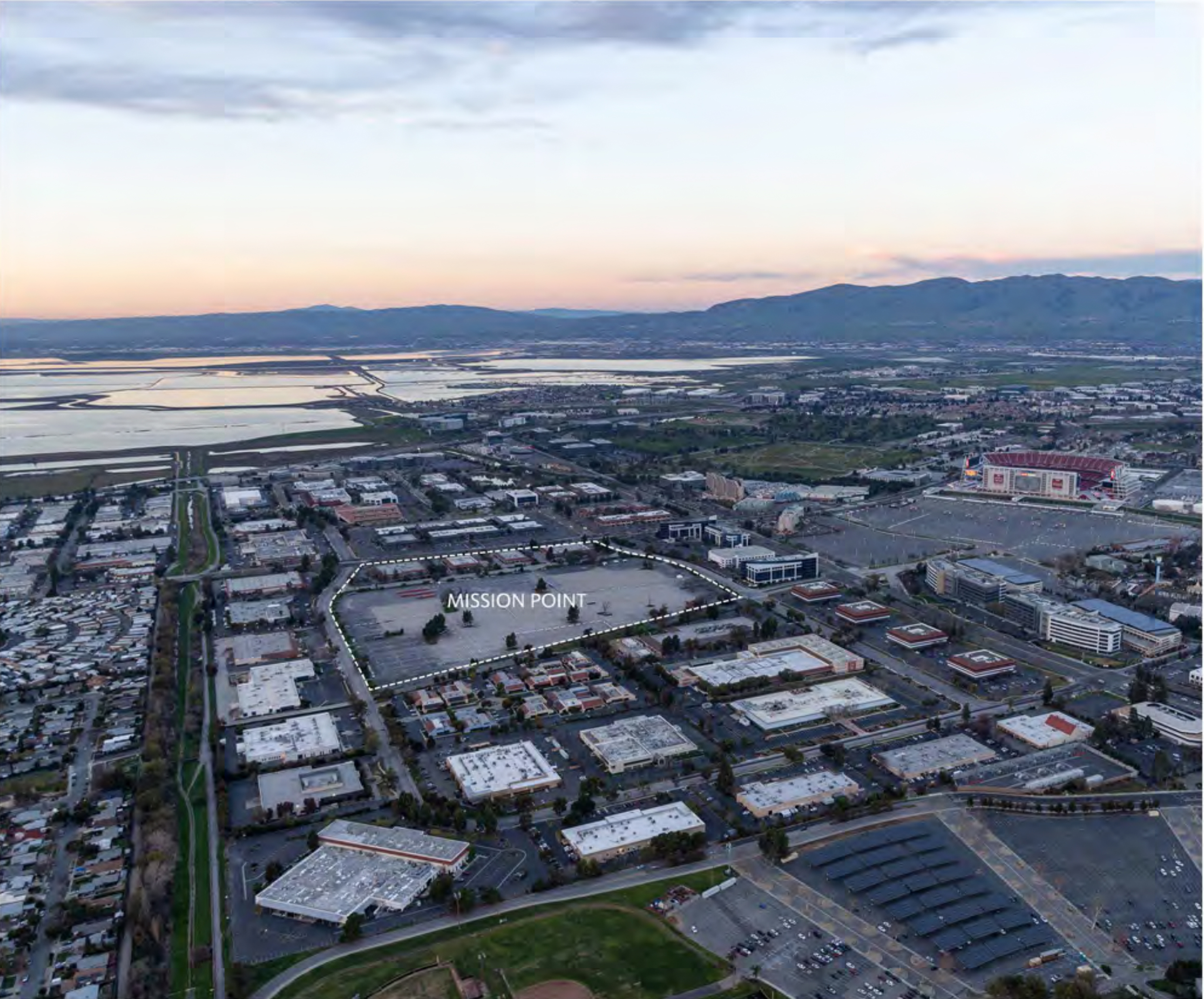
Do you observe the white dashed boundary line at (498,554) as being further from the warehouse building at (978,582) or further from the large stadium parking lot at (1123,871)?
the large stadium parking lot at (1123,871)

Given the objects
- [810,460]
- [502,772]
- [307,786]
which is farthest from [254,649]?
[810,460]

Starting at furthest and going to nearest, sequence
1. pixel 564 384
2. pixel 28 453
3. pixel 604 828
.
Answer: pixel 564 384 → pixel 28 453 → pixel 604 828

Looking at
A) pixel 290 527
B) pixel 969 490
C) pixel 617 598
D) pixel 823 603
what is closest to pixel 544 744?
pixel 617 598

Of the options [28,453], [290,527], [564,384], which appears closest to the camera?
[290,527]

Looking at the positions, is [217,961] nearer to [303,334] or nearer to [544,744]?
[544,744]

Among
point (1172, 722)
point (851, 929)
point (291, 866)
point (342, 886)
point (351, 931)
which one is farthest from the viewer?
point (1172, 722)

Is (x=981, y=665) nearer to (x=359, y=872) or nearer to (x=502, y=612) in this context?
(x=502, y=612)
